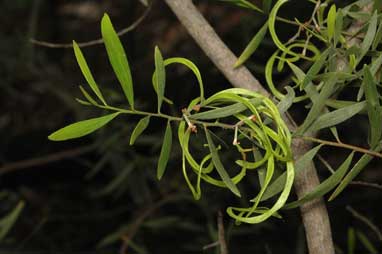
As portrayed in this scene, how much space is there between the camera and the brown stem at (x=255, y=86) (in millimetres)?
492

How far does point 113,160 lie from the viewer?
1.18 metres

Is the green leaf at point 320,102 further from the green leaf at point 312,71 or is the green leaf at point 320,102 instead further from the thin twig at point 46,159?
the thin twig at point 46,159

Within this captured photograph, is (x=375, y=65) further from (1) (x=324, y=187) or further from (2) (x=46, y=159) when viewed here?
(2) (x=46, y=159)

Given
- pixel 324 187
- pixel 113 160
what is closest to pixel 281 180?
pixel 324 187

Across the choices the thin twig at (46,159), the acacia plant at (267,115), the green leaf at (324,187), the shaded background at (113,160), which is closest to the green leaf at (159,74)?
the acacia plant at (267,115)

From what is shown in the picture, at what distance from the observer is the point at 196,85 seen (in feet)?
4.23

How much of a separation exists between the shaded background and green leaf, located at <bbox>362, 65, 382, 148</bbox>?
1.79 ft

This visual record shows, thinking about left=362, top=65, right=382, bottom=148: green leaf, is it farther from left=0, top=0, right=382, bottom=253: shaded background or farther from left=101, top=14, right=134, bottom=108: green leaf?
left=0, top=0, right=382, bottom=253: shaded background

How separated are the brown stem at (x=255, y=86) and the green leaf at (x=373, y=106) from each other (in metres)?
0.07

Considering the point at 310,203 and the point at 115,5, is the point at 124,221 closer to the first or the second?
the point at 115,5

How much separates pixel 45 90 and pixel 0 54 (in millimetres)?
196

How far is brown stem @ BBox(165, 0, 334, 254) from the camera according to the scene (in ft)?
1.62

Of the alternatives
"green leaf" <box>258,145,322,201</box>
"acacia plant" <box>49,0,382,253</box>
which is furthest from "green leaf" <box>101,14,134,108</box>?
"green leaf" <box>258,145,322,201</box>

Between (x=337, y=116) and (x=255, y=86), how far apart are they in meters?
0.09
